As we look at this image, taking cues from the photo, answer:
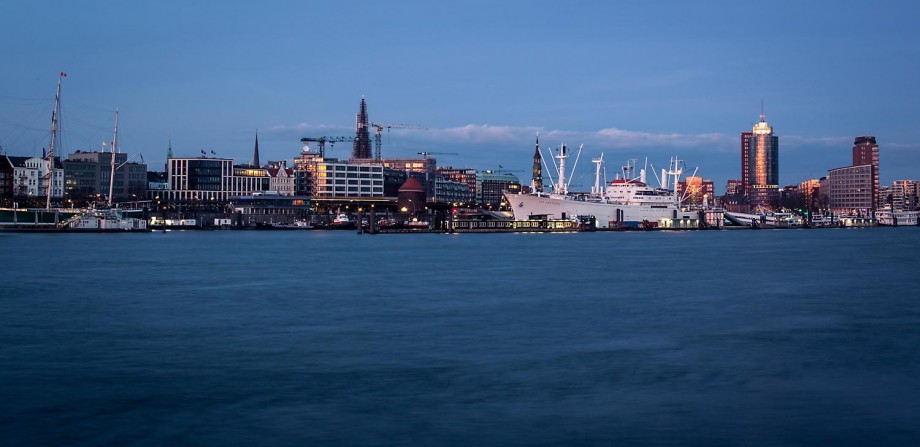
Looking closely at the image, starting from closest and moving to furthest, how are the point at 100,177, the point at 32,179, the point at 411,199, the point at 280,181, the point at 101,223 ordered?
the point at 101,223 < the point at 32,179 < the point at 411,199 < the point at 100,177 < the point at 280,181

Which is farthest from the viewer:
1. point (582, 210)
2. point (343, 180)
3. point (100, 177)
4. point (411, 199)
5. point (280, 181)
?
point (280, 181)

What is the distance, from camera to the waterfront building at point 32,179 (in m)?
151

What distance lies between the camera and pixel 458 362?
19.9m

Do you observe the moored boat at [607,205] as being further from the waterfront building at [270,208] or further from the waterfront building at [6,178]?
the waterfront building at [6,178]

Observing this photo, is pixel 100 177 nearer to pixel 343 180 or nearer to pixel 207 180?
pixel 207 180

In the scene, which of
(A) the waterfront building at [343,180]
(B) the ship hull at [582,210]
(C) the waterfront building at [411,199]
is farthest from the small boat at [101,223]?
(A) the waterfront building at [343,180]

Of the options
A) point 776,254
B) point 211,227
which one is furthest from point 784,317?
point 211,227

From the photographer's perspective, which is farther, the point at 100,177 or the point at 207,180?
the point at 207,180

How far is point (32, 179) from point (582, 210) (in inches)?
3574

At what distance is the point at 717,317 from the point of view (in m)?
27.5

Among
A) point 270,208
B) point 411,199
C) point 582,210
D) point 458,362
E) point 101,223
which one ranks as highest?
point 411,199

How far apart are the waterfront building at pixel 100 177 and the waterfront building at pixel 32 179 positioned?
2324mm

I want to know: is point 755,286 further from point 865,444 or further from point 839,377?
point 865,444

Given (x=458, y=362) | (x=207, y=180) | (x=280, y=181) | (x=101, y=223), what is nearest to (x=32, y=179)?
(x=207, y=180)
